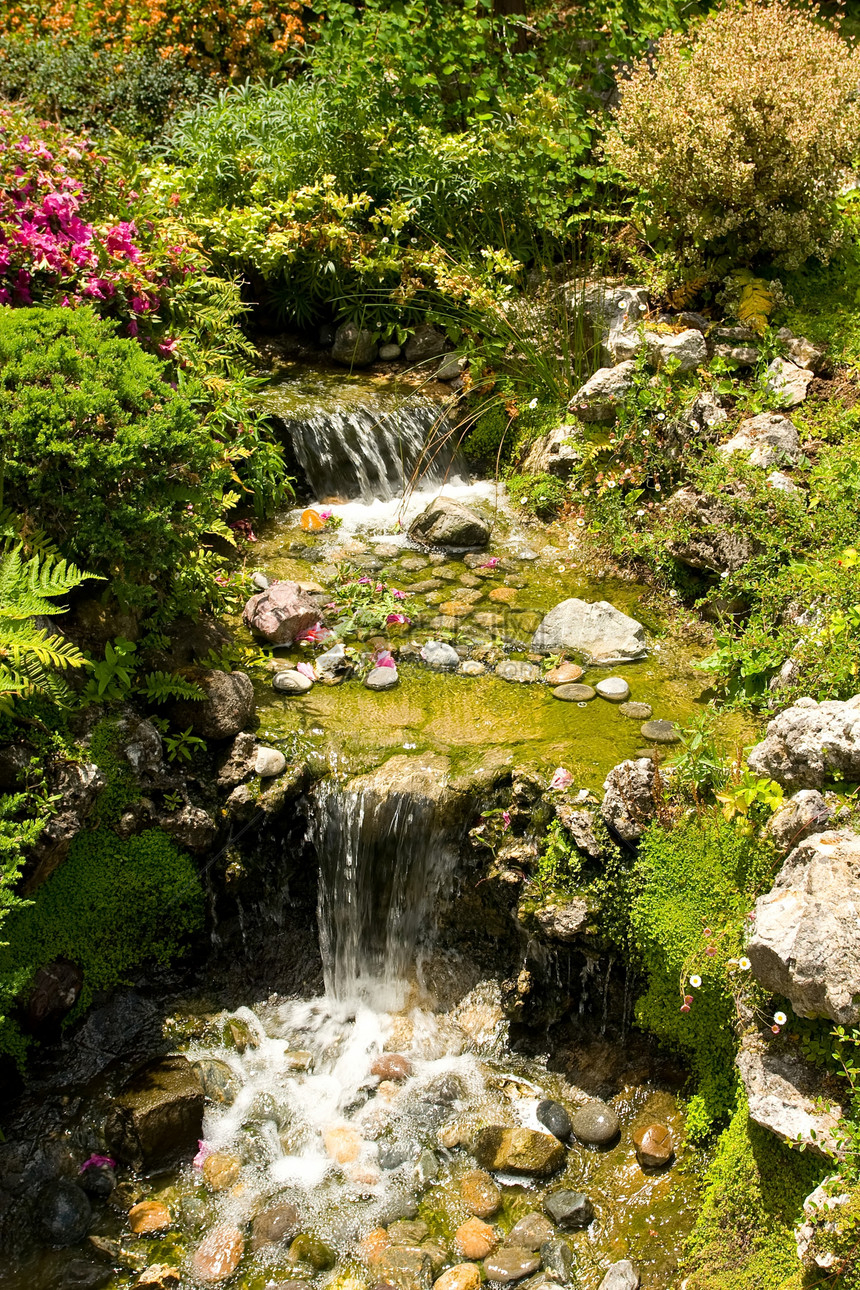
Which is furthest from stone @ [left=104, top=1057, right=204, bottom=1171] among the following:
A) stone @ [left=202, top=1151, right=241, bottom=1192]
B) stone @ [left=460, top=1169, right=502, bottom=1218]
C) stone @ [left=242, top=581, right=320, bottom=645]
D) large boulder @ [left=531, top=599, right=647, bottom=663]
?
large boulder @ [left=531, top=599, right=647, bottom=663]

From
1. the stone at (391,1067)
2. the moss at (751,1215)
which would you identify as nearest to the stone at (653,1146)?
the moss at (751,1215)

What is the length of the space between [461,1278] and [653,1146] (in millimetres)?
926

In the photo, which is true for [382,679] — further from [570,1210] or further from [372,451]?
[570,1210]

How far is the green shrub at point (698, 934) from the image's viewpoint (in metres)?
4.10

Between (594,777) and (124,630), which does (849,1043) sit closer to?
(594,777)

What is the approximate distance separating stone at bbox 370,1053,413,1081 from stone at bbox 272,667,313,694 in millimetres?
1985

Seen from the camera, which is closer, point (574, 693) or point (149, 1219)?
point (149, 1219)

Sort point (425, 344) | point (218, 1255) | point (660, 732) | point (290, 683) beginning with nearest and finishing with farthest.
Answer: point (218, 1255) → point (660, 732) → point (290, 683) → point (425, 344)

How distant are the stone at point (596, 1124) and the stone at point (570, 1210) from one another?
24 centimetres

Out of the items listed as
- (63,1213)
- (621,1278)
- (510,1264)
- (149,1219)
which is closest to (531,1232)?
(510,1264)

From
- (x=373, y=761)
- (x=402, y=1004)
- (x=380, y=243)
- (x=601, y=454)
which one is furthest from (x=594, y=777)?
(x=380, y=243)

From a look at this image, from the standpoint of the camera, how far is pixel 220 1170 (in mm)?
4293

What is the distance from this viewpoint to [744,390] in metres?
6.49

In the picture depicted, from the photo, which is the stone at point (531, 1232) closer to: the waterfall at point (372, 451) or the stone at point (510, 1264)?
the stone at point (510, 1264)
